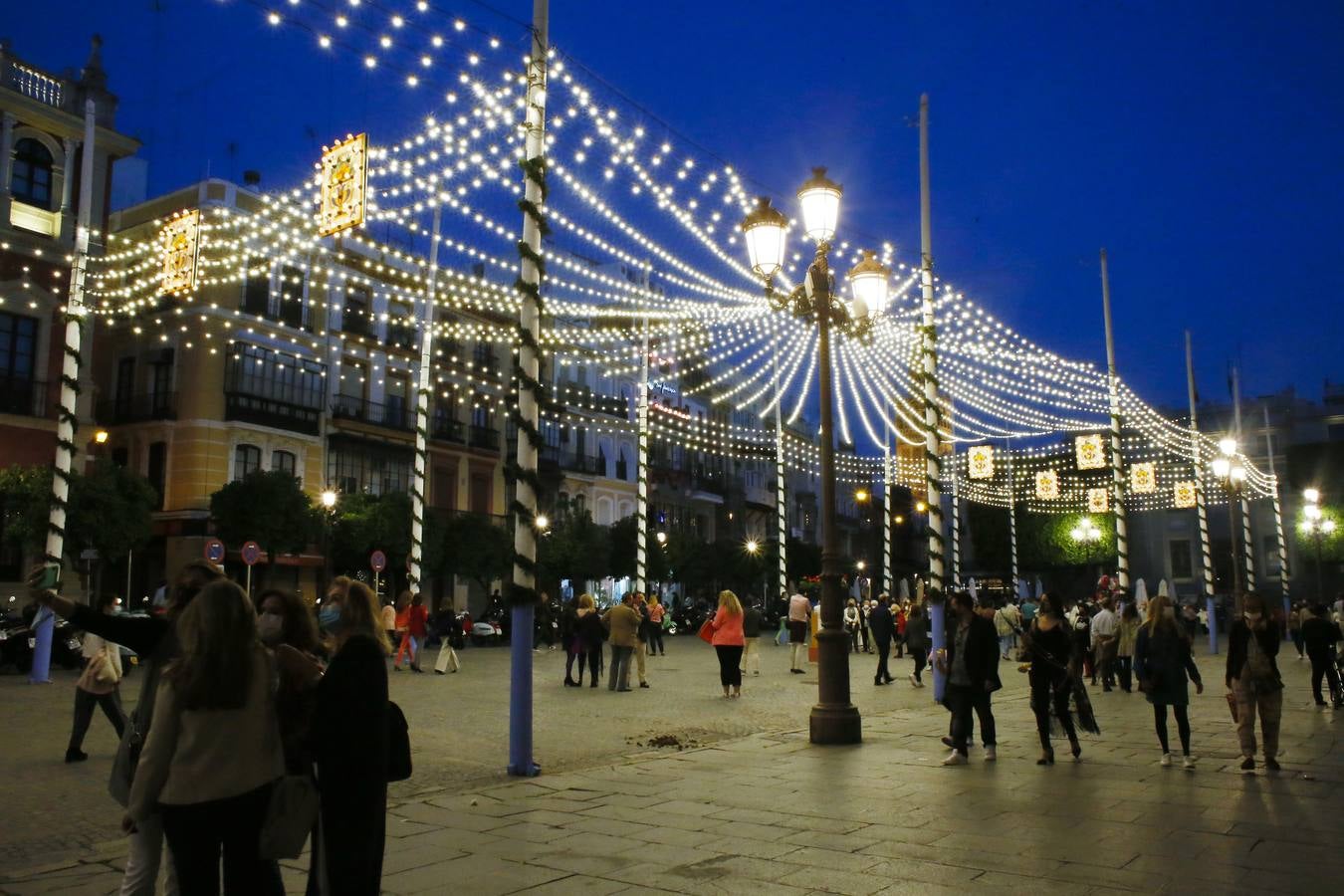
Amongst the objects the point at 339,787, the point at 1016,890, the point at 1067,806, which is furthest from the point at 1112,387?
the point at 339,787

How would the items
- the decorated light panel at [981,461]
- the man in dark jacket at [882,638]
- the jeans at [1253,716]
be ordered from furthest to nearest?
1. the decorated light panel at [981,461]
2. the man in dark jacket at [882,638]
3. the jeans at [1253,716]

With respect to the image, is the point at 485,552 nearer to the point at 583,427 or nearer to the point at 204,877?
the point at 583,427

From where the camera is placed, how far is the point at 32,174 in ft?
85.8

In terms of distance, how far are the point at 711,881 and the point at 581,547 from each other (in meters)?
35.3

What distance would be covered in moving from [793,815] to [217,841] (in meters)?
4.23

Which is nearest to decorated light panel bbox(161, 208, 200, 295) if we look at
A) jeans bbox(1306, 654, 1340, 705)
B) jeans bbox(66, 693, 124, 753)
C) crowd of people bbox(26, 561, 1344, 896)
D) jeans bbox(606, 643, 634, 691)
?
jeans bbox(606, 643, 634, 691)

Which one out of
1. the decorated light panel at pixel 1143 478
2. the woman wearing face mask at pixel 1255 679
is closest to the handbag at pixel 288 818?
the woman wearing face mask at pixel 1255 679

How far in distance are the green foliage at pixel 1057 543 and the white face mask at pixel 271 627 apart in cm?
5451

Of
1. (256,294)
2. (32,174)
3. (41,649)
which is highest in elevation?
(32,174)

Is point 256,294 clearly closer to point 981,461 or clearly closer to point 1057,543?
point 981,461

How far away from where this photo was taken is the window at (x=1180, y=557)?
2207 inches

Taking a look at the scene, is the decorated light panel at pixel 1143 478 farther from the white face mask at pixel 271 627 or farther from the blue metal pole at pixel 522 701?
the white face mask at pixel 271 627

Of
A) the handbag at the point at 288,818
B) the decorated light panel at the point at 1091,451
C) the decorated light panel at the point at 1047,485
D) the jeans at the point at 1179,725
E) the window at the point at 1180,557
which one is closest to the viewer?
the handbag at the point at 288,818

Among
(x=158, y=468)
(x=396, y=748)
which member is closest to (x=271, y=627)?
A: (x=396, y=748)
